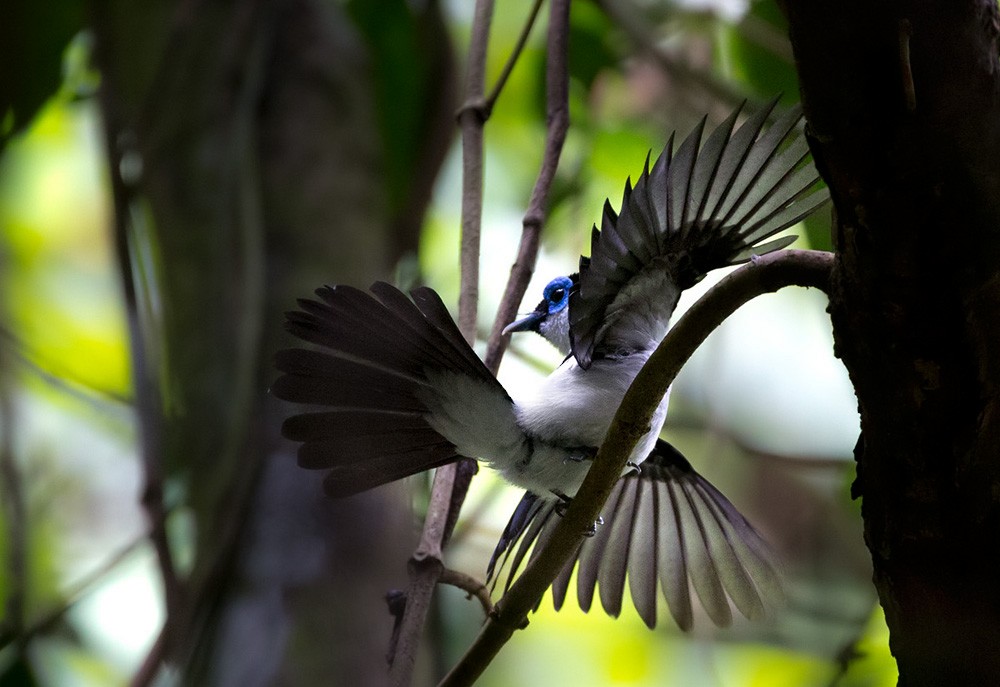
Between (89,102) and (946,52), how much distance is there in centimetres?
268

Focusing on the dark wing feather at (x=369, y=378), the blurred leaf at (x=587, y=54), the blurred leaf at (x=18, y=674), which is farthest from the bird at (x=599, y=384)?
the blurred leaf at (x=587, y=54)

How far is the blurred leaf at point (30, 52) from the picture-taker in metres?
2.52

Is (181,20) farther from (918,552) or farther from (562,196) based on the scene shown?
(918,552)

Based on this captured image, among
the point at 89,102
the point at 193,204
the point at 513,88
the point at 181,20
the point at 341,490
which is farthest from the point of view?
the point at 513,88

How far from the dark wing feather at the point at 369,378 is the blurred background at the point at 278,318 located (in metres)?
0.31

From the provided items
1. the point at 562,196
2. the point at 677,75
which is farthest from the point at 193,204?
the point at 677,75

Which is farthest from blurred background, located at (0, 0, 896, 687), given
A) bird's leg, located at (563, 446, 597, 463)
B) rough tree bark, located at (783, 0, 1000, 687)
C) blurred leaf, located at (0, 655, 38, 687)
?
rough tree bark, located at (783, 0, 1000, 687)

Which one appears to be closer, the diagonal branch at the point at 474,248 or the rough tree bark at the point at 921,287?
the rough tree bark at the point at 921,287

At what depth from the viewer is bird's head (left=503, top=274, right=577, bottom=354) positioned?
2.08 m

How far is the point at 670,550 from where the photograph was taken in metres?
2.06

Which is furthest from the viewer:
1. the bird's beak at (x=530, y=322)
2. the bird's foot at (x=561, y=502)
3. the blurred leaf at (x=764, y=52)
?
the blurred leaf at (x=764, y=52)

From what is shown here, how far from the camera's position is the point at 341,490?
1.59m

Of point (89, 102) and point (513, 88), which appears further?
point (513, 88)

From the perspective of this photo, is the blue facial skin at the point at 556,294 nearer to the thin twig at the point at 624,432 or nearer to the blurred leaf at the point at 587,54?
the thin twig at the point at 624,432
